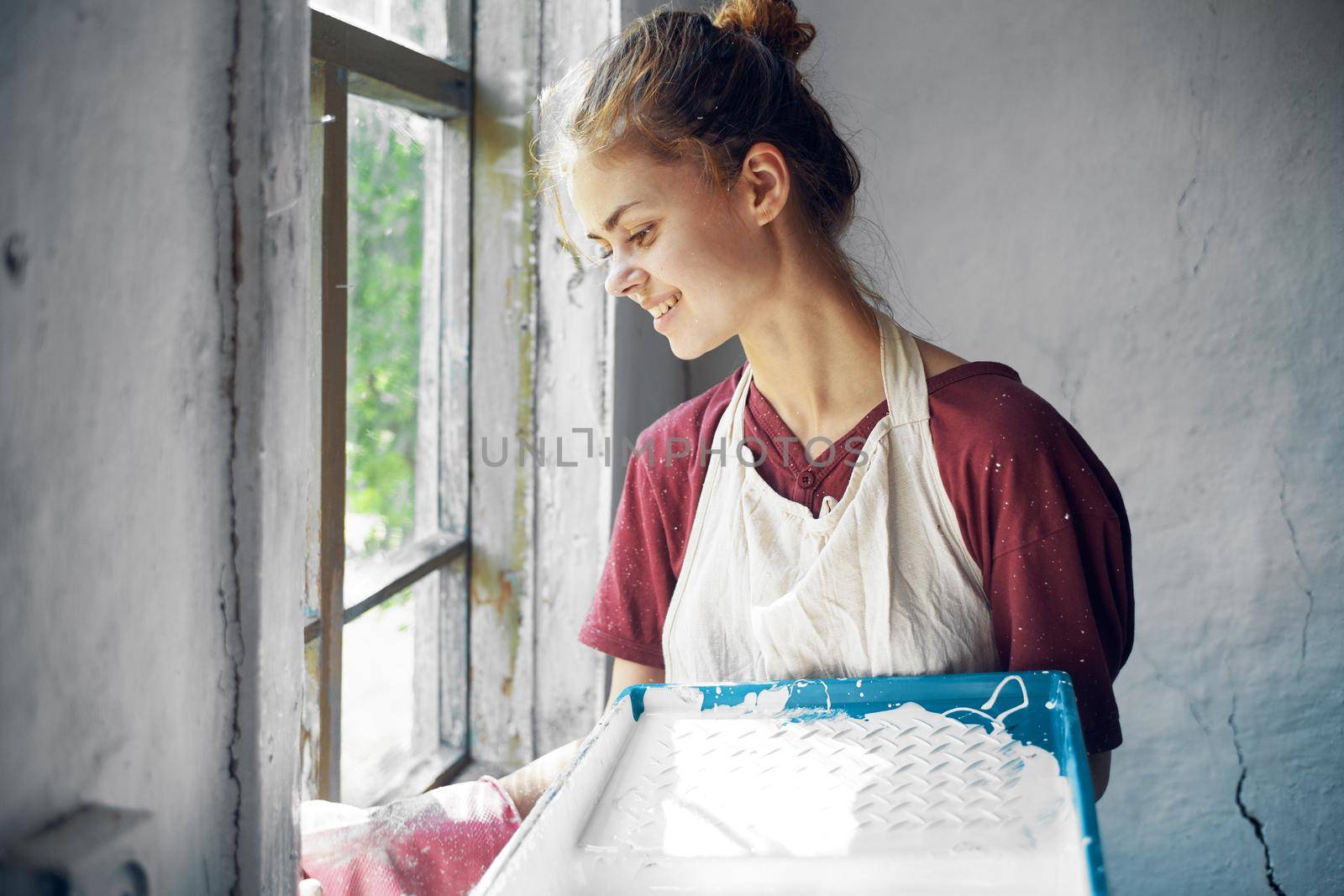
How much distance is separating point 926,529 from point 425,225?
2.90 ft

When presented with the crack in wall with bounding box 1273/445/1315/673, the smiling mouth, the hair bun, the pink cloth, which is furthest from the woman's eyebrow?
the crack in wall with bounding box 1273/445/1315/673

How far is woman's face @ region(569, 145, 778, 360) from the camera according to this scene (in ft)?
3.47

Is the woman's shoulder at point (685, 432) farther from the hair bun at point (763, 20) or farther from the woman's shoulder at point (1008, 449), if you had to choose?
the hair bun at point (763, 20)

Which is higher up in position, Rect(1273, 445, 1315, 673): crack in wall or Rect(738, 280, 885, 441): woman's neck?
Rect(738, 280, 885, 441): woman's neck

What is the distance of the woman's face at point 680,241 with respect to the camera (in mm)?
1057

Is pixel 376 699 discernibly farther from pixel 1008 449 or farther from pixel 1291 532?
pixel 1291 532

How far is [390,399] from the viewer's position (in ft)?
4.61

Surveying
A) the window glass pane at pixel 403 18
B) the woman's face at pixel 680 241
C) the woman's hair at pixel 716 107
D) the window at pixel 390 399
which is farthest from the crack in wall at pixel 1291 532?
the window glass pane at pixel 403 18

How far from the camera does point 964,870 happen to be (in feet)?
1.97

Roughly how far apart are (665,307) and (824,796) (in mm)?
591

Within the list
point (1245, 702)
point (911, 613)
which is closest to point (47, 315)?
point (911, 613)

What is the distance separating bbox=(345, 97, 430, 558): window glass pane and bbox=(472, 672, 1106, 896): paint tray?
0.64m

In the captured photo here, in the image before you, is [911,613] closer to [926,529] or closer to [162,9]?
[926,529]

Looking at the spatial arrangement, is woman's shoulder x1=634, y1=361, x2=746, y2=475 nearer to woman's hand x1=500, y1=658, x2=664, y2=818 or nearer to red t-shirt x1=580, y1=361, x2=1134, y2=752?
red t-shirt x1=580, y1=361, x2=1134, y2=752
